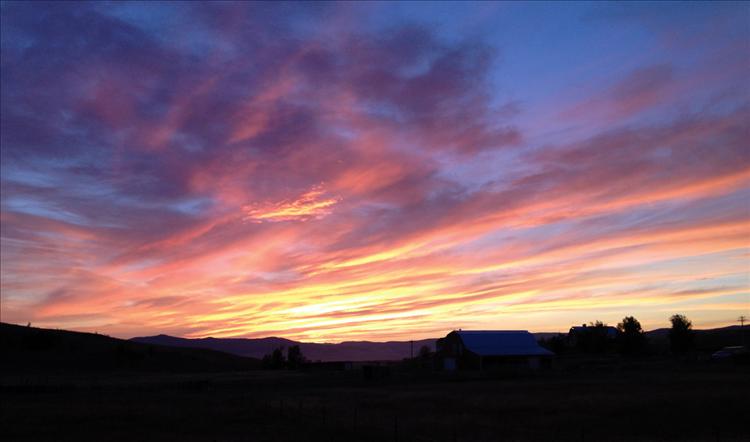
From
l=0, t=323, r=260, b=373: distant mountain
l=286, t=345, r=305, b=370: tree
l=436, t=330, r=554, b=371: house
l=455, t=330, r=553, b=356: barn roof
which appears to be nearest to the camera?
Answer: l=436, t=330, r=554, b=371: house

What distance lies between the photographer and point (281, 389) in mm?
66125

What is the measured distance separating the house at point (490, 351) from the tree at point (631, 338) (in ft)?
89.5

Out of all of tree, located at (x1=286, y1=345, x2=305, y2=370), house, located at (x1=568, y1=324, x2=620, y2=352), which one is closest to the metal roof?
house, located at (x1=568, y1=324, x2=620, y2=352)

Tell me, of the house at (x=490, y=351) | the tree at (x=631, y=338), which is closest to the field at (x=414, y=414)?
the house at (x=490, y=351)

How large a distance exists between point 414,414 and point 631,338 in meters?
96.3

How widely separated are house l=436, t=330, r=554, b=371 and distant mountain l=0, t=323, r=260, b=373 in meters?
56.7

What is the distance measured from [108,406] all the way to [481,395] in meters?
28.7

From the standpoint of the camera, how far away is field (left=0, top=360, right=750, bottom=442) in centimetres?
3081

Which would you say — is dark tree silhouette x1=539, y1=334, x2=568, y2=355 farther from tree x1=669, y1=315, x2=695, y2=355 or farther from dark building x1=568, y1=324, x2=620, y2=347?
tree x1=669, y1=315, x2=695, y2=355

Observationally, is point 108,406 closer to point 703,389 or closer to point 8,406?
point 8,406

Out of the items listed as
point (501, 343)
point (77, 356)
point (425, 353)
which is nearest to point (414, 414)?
point (501, 343)

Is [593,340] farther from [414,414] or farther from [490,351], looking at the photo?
[414,414]

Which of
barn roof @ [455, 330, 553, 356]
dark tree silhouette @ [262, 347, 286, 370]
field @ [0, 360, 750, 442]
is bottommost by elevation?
field @ [0, 360, 750, 442]

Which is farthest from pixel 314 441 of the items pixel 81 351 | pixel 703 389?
pixel 81 351
